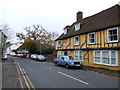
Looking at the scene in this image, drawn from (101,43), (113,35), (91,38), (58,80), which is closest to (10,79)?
(58,80)

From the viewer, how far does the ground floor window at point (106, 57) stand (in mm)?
15395

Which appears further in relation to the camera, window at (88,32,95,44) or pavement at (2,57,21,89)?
window at (88,32,95,44)

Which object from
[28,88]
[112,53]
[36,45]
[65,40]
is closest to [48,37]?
[36,45]

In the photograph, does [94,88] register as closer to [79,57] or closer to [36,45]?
[79,57]

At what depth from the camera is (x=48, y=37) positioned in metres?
49.8

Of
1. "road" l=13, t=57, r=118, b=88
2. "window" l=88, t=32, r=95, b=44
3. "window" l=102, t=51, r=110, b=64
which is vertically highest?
"window" l=88, t=32, r=95, b=44

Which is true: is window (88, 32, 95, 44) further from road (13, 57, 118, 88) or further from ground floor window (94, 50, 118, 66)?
road (13, 57, 118, 88)

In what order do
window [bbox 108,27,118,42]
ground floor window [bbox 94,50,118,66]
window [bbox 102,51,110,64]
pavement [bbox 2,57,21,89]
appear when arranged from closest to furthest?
pavement [bbox 2,57,21,89] < ground floor window [bbox 94,50,118,66] < window [bbox 108,27,118,42] < window [bbox 102,51,110,64]

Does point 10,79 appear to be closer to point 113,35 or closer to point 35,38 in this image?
point 113,35

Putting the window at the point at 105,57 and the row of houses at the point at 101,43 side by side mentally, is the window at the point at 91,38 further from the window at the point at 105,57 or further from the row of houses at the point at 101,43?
the window at the point at 105,57

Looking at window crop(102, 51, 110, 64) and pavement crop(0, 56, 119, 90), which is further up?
window crop(102, 51, 110, 64)

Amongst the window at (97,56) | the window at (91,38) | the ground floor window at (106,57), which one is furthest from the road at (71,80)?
the window at (91,38)

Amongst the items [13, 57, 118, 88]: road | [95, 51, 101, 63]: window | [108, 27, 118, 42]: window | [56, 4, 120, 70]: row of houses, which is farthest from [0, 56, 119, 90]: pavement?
[108, 27, 118, 42]: window

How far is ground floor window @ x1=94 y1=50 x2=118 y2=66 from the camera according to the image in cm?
1539
